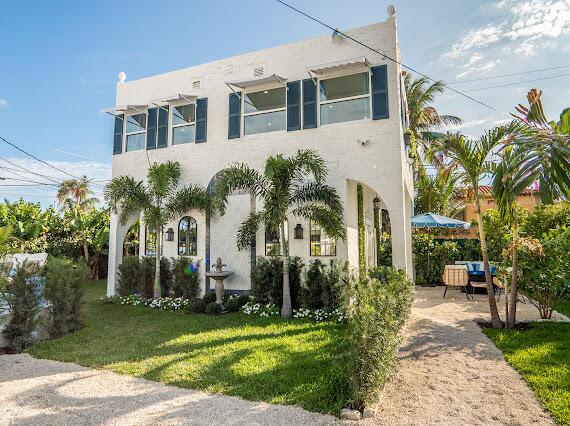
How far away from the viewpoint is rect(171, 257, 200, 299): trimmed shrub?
12.2m

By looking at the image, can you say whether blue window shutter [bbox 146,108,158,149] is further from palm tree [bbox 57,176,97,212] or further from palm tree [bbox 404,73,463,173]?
palm tree [bbox 57,176,97,212]

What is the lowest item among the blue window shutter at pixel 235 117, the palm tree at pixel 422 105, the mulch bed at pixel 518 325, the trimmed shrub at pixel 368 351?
the mulch bed at pixel 518 325

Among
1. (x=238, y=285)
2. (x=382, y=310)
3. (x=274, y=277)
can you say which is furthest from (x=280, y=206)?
(x=382, y=310)

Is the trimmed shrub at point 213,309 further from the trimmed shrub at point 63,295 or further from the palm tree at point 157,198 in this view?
the trimmed shrub at point 63,295

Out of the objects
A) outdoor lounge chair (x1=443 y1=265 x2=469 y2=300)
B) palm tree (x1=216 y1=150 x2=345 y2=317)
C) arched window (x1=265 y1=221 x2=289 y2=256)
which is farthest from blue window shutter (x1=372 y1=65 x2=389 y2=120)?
outdoor lounge chair (x1=443 y1=265 x2=469 y2=300)

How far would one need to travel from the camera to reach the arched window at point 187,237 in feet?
41.4

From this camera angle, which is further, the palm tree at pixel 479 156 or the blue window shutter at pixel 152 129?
the blue window shutter at pixel 152 129

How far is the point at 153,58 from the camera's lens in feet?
43.0

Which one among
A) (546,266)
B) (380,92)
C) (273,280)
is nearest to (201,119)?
(380,92)

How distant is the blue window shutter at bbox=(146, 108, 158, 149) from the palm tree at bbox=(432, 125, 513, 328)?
10.8 m

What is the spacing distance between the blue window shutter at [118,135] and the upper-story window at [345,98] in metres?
8.97

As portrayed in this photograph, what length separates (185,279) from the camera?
12.3m

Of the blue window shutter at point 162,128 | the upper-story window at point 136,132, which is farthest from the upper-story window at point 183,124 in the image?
the upper-story window at point 136,132

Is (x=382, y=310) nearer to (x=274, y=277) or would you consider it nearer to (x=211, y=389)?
(x=211, y=389)
